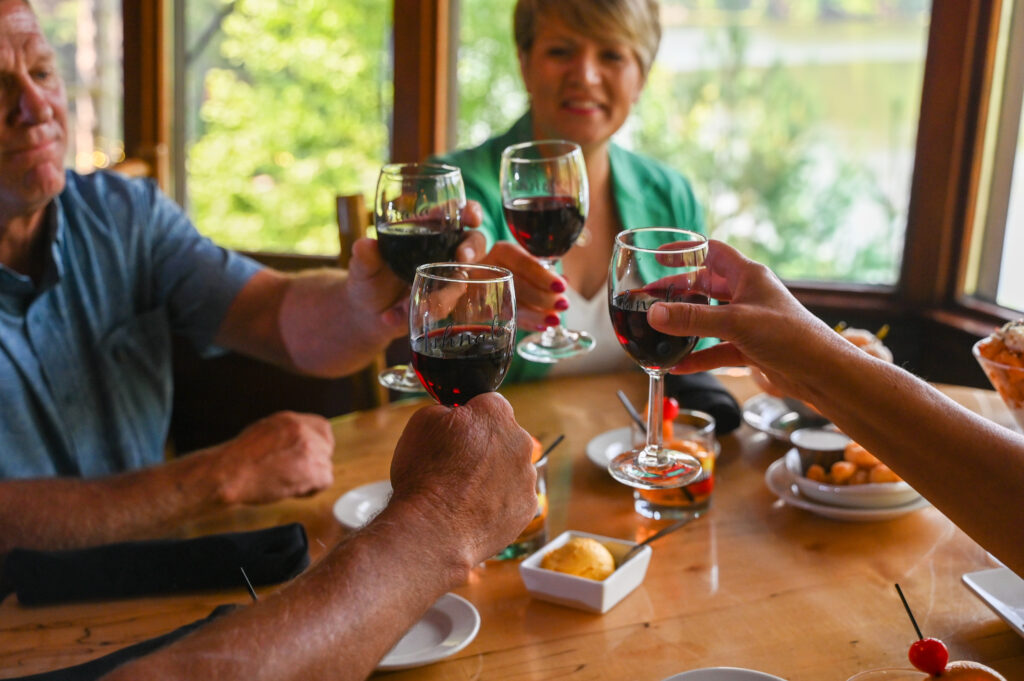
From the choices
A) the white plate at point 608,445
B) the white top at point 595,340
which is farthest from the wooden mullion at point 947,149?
the white plate at point 608,445

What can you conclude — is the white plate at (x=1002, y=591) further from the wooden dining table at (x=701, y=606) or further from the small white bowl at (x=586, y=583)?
the small white bowl at (x=586, y=583)

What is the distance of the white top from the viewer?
7.45 ft

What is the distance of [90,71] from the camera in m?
3.60

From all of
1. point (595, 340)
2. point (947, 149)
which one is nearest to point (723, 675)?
point (595, 340)

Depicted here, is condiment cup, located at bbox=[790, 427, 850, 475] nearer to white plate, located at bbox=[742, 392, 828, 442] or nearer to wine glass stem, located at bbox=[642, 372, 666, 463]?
white plate, located at bbox=[742, 392, 828, 442]

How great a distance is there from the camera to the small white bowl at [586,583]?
1.16 metres

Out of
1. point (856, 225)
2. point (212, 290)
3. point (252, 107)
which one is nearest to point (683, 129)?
point (856, 225)

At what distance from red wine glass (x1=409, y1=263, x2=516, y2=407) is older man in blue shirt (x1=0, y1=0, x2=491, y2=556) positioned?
1.63 ft

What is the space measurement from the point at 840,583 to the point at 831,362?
361mm

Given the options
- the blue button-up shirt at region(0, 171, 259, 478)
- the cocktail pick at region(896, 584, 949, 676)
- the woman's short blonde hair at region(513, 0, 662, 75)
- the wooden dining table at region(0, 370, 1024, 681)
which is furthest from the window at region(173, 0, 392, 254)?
the cocktail pick at region(896, 584, 949, 676)

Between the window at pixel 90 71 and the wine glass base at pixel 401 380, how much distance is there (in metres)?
2.43

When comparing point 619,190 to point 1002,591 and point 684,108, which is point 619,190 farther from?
point 1002,591

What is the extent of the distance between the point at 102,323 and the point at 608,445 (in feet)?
3.18

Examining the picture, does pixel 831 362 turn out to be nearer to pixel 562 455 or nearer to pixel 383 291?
pixel 562 455
